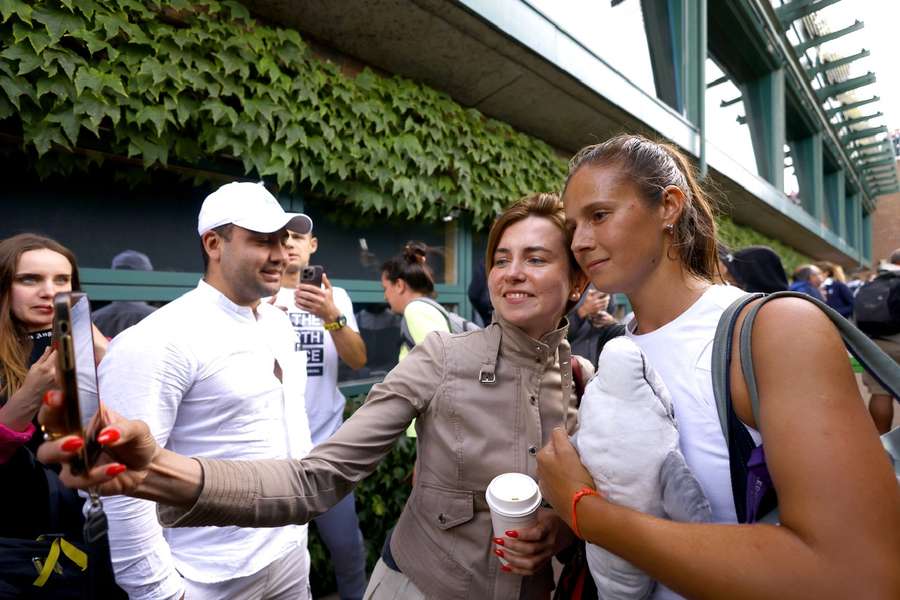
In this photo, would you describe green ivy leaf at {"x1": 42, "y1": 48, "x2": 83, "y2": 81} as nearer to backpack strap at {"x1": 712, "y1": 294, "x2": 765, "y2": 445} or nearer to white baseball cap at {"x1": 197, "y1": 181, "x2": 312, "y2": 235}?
white baseball cap at {"x1": 197, "y1": 181, "x2": 312, "y2": 235}

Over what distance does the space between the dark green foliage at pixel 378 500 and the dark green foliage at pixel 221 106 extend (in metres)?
1.78

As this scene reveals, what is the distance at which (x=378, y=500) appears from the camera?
3.62m

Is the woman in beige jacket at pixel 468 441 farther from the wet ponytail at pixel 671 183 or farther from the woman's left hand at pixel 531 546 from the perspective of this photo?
the wet ponytail at pixel 671 183

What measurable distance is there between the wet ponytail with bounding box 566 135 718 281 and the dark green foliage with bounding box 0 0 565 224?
2427 millimetres

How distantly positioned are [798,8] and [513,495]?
15825 mm

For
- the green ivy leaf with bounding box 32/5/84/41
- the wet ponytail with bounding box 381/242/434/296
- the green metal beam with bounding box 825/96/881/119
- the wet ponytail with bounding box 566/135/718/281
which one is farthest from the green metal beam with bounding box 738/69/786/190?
the green ivy leaf with bounding box 32/5/84/41

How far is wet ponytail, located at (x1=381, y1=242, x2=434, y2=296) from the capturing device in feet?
11.0

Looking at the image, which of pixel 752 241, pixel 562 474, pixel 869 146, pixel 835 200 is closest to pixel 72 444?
pixel 562 474

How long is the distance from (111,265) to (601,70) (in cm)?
480

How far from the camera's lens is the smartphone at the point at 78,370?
26.7 inches

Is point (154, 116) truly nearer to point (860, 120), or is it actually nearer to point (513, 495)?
point (513, 495)

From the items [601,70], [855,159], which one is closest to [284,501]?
[601,70]

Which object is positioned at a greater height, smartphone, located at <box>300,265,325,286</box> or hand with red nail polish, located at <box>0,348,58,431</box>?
smartphone, located at <box>300,265,325,286</box>

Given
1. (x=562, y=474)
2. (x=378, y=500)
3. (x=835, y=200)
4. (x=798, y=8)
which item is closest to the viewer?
(x=562, y=474)
